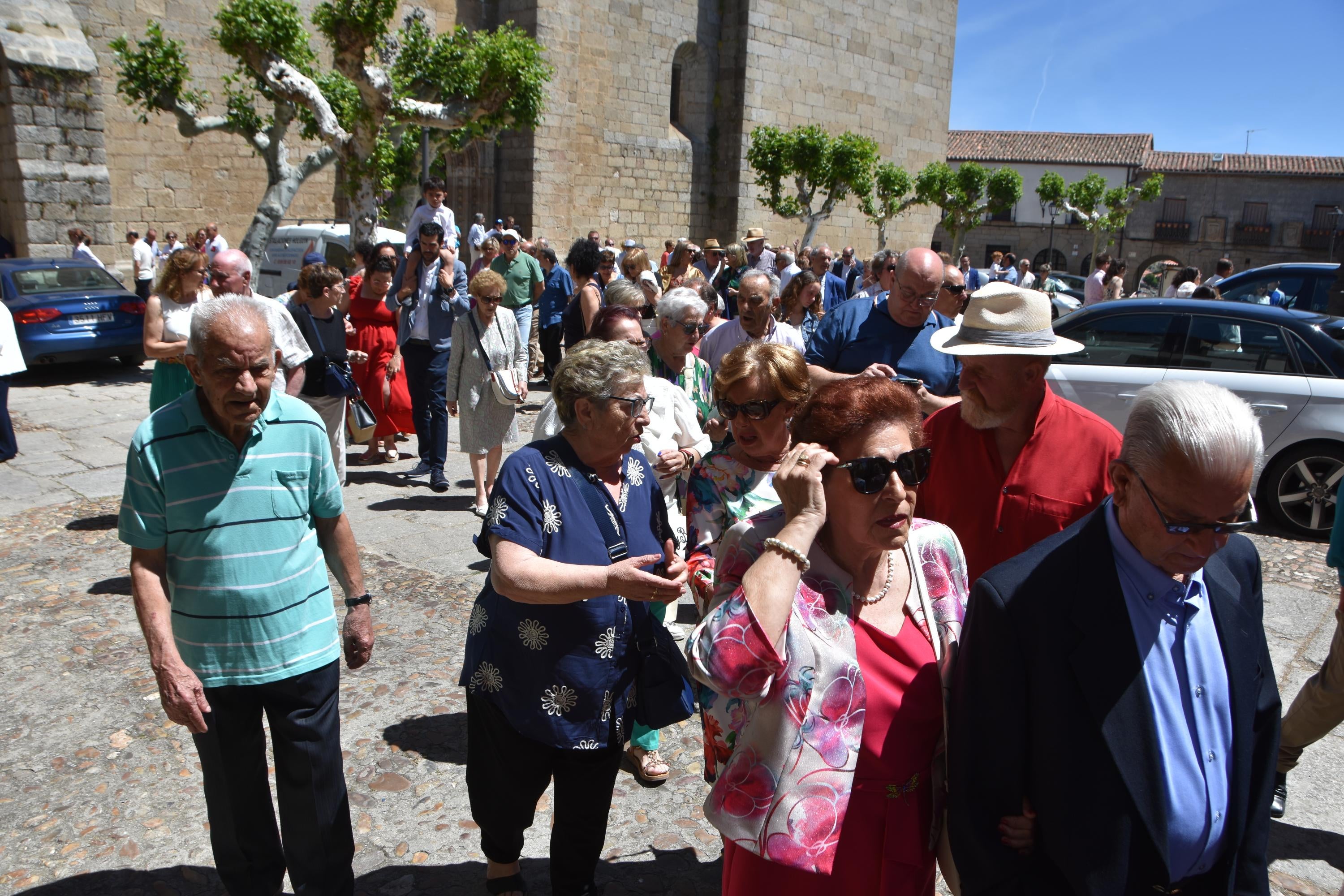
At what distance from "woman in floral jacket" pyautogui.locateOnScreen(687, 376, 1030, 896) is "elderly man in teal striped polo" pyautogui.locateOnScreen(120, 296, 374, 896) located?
3.86 feet

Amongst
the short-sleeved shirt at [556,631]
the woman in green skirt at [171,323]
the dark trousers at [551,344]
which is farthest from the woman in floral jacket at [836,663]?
the dark trousers at [551,344]

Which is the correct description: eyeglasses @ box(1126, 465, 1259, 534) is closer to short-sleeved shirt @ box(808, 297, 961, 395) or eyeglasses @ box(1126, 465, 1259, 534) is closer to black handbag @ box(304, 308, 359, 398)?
short-sleeved shirt @ box(808, 297, 961, 395)

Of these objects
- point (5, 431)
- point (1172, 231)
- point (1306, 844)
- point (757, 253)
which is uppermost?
point (1172, 231)

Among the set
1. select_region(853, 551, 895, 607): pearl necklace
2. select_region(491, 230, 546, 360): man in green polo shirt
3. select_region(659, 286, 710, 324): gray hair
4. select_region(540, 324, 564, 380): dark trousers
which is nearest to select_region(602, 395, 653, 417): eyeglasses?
select_region(853, 551, 895, 607): pearl necklace

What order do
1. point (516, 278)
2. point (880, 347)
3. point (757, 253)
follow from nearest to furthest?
point (880, 347) < point (516, 278) < point (757, 253)

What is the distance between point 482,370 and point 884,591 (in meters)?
5.10

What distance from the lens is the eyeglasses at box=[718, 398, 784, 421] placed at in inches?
118

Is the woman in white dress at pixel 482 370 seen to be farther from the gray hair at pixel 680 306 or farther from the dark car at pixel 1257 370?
the dark car at pixel 1257 370

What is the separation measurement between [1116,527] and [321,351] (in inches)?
221

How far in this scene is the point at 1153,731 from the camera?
1.67 m

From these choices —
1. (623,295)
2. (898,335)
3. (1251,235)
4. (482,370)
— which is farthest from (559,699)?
(1251,235)

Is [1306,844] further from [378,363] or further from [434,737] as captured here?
[378,363]

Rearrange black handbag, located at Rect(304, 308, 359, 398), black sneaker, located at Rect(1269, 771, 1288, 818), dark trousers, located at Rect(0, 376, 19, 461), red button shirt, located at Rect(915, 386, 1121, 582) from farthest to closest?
dark trousers, located at Rect(0, 376, 19, 461), black handbag, located at Rect(304, 308, 359, 398), black sneaker, located at Rect(1269, 771, 1288, 818), red button shirt, located at Rect(915, 386, 1121, 582)

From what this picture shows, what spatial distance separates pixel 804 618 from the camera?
1.93m
